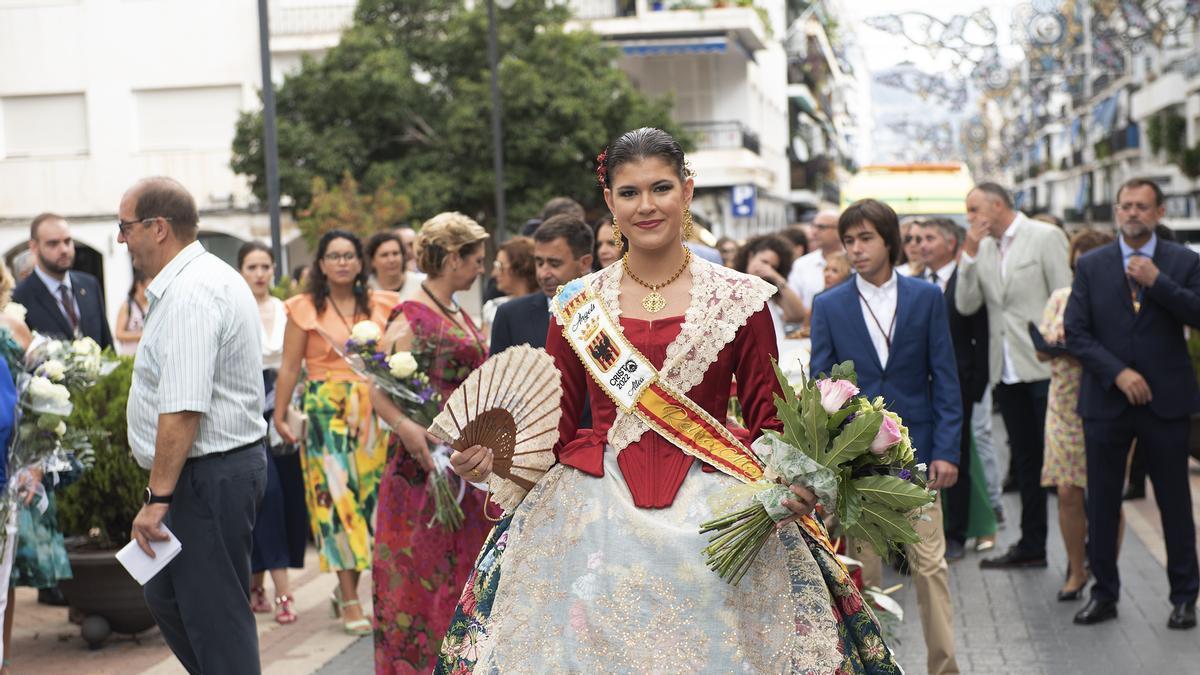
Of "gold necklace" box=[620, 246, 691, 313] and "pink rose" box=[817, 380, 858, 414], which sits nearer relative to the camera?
"pink rose" box=[817, 380, 858, 414]

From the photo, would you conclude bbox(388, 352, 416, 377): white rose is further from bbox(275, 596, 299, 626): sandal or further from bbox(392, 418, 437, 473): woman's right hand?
bbox(275, 596, 299, 626): sandal

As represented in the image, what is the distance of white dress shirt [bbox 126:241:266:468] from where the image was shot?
5230 millimetres

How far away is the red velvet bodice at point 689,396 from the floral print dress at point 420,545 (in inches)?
91.6

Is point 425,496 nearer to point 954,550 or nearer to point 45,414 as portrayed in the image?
point 45,414

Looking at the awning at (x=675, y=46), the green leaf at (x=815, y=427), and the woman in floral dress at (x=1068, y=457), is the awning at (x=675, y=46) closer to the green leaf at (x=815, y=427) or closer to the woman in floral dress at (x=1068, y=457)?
the woman in floral dress at (x=1068, y=457)

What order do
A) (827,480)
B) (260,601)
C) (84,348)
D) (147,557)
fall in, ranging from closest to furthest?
(827,480) < (147,557) < (84,348) < (260,601)

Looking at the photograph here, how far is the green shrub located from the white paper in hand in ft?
10.3

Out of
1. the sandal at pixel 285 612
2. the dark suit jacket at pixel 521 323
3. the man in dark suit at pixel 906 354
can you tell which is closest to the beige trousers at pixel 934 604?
the man in dark suit at pixel 906 354

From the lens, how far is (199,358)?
5.23 meters

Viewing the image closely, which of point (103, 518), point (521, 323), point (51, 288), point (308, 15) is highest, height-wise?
point (308, 15)

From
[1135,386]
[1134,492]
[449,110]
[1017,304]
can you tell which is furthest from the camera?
[449,110]

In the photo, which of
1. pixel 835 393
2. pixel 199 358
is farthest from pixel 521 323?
pixel 835 393

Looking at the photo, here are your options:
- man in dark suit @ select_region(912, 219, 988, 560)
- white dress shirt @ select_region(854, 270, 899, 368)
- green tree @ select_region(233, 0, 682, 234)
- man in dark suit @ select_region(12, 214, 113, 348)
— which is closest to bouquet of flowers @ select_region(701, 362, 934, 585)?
white dress shirt @ select_region(854, 270, 899, 368)

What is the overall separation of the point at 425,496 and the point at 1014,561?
4679mm
